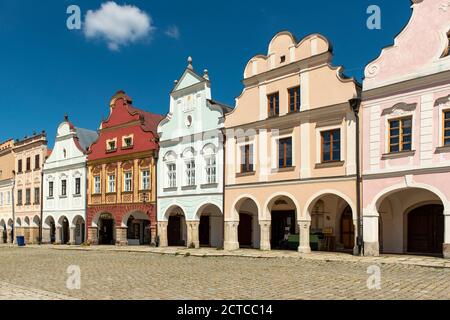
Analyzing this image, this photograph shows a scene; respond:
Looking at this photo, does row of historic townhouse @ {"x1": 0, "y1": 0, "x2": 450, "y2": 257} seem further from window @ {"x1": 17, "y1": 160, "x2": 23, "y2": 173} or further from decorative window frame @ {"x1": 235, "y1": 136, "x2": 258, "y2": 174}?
window @ {"x1": 17, "y1": 160, "x2": 23, "y2": 173}

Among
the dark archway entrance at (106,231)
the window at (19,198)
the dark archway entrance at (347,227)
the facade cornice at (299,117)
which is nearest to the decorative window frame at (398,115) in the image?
the facade cornice at (299,117)

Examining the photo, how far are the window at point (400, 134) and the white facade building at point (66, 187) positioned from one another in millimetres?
23442

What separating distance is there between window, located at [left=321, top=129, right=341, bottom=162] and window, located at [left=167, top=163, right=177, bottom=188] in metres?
10.4

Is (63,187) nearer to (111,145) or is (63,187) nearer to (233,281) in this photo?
(111,145)

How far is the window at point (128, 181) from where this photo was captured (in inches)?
1206

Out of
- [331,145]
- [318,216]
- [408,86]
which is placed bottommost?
[318,216]

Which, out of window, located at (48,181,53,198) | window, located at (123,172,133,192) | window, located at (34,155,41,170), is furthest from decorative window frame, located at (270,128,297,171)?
window, located at (34,155,41,170)

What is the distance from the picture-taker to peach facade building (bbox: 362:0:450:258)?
17.0m

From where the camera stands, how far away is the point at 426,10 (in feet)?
58.4

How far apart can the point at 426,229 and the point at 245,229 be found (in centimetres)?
1032

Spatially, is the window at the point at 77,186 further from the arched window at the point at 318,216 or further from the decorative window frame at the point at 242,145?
the arched window at the point at 318,216

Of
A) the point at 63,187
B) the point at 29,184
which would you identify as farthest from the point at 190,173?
the point at 29,184

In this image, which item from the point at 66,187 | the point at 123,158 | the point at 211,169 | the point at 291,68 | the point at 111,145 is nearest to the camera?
the point at 291,68

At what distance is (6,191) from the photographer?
44.2m
